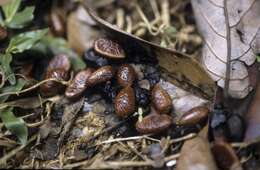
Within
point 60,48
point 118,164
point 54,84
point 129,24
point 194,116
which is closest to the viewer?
point 118,164

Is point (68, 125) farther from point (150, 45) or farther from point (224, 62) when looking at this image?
point (224, 62)

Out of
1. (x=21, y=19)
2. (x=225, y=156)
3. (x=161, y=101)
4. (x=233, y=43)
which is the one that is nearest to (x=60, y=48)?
(x=21, y=19)

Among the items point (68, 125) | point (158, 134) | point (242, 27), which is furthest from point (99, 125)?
point (242, 27)

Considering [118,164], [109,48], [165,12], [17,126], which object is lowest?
[17,126]

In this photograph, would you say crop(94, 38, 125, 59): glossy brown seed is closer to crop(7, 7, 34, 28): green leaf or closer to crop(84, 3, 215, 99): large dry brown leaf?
crop(84, 3, 215, 99): large dry brown leaf

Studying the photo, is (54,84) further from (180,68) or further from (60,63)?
(180,68)

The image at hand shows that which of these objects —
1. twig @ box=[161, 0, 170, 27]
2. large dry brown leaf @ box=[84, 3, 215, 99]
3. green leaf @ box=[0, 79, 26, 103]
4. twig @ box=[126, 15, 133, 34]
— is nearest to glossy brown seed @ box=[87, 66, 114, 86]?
large dry brown leaf @ box=[84, 3, 215, 99]

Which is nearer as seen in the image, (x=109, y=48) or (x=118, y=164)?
(x=118, y=164)
